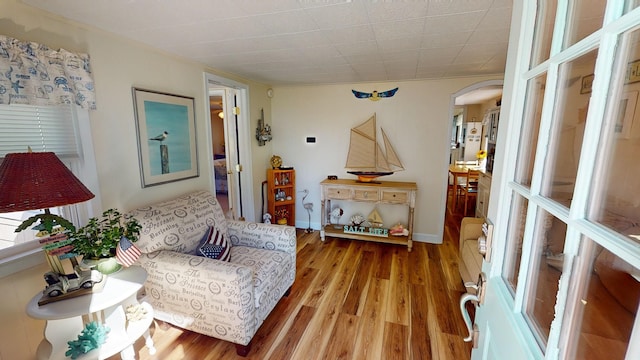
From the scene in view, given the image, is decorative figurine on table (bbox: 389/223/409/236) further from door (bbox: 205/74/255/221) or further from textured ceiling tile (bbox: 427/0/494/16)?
textured ceiling tile (bbox: 427/0/494/16)

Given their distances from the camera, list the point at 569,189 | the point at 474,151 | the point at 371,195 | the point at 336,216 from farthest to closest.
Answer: the point at 474,151 → the point at 336,216 → the point at 371,195 → the point at 569,189

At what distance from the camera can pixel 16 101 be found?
1353 mm

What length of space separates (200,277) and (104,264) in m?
0.50

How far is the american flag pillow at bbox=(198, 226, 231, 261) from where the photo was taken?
6.64ft

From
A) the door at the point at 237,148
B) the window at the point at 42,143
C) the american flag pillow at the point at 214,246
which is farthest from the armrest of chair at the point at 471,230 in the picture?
the window at the point at 42,143

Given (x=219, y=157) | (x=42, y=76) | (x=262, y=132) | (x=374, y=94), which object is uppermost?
(x=374, y=94)

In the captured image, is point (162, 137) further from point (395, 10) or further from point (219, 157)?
point (219, 157)

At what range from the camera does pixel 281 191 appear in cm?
383

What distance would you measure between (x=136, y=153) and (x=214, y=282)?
1.16 meters

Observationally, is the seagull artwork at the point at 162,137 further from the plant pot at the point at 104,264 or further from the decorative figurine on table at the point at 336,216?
the decorative figurine on table at the point at 336,216

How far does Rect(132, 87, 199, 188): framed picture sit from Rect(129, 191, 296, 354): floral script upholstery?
0.27 m

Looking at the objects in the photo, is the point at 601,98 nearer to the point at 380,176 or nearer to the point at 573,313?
the point at 573,313

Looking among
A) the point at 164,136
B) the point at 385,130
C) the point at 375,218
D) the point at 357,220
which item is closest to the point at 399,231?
the point at 375,218

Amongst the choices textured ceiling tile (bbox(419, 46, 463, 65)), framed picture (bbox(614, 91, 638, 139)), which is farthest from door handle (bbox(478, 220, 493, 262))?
textured ceiling tile (bbox(419, 46, 463, 65))
